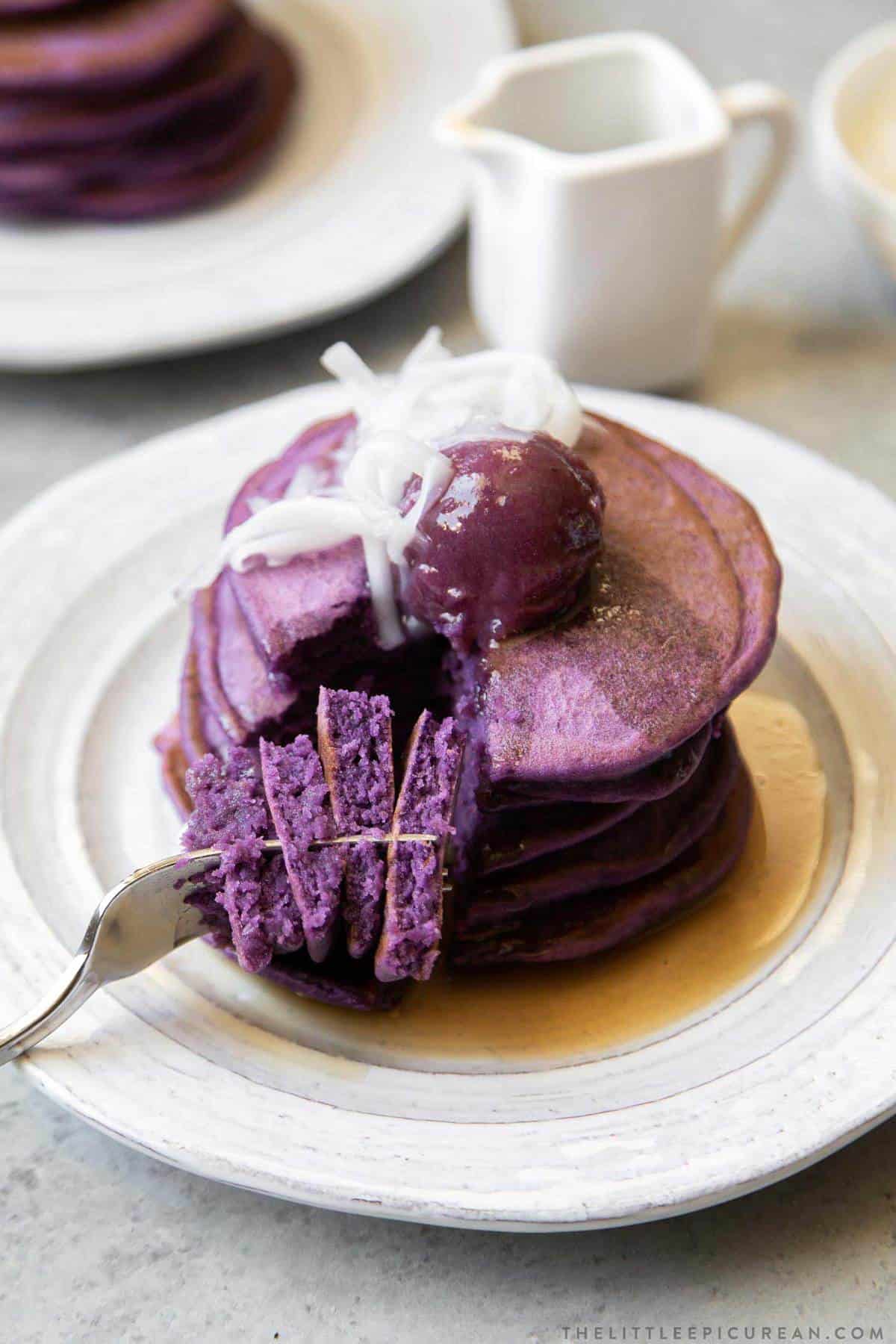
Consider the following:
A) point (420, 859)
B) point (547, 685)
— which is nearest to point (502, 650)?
point (547, 685)

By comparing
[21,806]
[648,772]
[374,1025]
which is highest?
[21,806]

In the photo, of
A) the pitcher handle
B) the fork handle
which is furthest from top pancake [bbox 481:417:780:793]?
the pitcher handle

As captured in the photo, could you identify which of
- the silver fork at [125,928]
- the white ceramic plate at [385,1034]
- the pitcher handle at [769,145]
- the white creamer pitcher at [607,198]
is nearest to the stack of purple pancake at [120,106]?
the white creamer pitcher at [607,198]

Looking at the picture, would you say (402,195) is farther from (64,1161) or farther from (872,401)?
(64,1161)

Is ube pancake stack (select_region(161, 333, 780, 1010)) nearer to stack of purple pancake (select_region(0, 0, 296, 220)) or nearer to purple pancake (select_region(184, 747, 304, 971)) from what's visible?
purple pancake (select_region(184, 747, 304, 971))

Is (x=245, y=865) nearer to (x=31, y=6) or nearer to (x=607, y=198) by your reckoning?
(x=607, y=198)

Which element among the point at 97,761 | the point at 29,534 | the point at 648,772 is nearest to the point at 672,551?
the point at 648,772

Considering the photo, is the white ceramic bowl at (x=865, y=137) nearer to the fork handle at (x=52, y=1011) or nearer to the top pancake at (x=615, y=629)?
the top pancake at (x=615, y=629)
